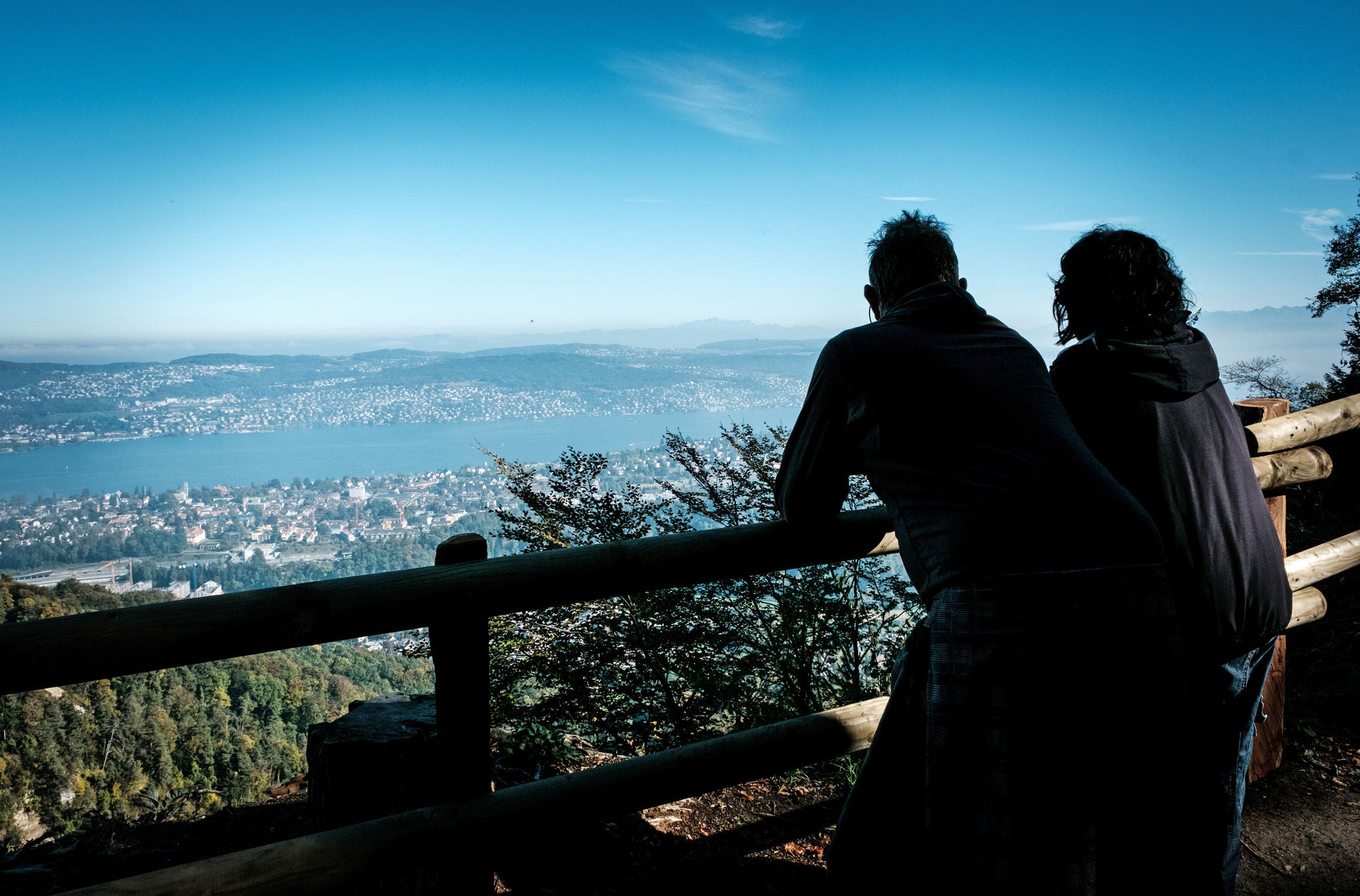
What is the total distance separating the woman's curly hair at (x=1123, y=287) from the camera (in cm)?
198

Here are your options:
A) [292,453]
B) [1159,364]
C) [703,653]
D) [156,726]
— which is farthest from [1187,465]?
[292,453]

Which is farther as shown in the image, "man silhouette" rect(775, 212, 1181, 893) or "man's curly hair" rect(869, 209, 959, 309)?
"man's curly hair" rect(869, 209, 959, 309)

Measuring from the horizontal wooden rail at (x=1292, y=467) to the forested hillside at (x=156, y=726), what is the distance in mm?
5254

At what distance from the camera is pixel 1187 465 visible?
189 centimetres

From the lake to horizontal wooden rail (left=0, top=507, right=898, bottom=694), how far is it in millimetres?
6647

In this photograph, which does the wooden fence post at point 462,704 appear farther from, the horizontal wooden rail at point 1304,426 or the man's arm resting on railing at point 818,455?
the horizontal wooden rail at point 1304,426

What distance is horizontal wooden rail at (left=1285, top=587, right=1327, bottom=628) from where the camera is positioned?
311cm

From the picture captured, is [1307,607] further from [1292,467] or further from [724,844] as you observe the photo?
[724,844]

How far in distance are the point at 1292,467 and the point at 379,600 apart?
3253 millimetres

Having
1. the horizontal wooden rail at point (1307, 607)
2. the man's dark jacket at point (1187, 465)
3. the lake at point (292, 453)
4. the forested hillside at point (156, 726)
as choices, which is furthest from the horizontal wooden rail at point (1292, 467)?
the lake at point (292, 453)

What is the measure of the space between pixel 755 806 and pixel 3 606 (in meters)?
7.77

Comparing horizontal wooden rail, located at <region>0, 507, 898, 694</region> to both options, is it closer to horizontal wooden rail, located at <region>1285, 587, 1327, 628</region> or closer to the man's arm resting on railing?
the man's arm resting on railing

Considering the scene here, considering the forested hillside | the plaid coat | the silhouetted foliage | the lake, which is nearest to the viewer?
the plaid coat

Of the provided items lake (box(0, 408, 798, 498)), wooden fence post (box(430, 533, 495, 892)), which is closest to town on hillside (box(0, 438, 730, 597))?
lake (box(0, 408, 798, 498))
